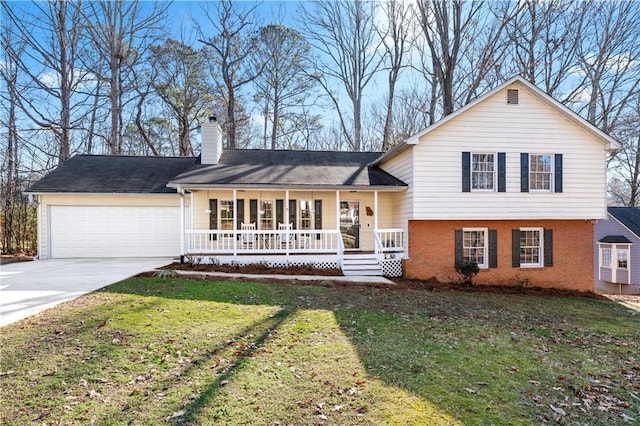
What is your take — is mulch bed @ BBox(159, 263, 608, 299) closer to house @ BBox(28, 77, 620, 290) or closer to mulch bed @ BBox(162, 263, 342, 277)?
mulch bed @ BBox(162, 263, 342, 277)

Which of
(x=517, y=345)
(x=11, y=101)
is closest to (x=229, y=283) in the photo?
(x=517, y=345)

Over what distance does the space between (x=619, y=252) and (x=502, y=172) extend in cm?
1335

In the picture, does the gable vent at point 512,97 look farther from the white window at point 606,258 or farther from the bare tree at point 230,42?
the bare tree at point 230,42

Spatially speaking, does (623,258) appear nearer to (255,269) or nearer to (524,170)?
(524,170)

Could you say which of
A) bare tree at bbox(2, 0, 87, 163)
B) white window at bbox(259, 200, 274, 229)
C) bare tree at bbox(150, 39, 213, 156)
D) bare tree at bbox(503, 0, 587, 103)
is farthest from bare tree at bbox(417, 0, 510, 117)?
bare tree at bbox(2, 0, 87, 163)

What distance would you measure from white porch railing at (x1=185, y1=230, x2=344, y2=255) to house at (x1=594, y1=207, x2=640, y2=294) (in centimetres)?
1696

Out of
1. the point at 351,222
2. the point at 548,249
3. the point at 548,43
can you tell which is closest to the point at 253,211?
the point at 351,222

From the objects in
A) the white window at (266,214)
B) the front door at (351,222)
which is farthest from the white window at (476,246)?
the white window at (266,214)

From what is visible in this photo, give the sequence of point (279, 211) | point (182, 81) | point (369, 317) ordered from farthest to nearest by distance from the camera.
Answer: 1. point (182, 81)
2. point (279, 211)
3. point (369, 317)

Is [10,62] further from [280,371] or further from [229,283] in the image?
[280,371]

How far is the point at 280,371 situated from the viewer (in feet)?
13.9

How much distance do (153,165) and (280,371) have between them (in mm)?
14733

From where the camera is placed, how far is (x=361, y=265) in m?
11.8

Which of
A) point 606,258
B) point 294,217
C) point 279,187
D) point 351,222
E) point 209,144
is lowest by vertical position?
point 606,258
